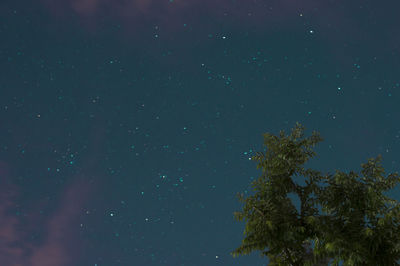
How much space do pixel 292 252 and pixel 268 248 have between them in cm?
101

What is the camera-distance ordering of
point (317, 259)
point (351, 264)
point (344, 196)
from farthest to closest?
point (344, 196) < point (317, 259) < point (351, 264)

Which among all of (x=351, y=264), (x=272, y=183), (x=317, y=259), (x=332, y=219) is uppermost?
(x=272, y=183)

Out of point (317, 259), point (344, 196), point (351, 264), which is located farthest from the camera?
point (344, 196)

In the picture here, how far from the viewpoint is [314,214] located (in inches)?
744

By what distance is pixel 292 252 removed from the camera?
18.3m

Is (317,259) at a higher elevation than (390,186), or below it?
below

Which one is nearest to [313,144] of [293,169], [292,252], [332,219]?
[293,169]

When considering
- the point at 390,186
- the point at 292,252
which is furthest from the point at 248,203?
the point at 390,186

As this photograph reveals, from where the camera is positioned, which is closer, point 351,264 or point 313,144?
point 351,264

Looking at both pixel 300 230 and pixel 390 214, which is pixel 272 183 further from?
pixel 390 214

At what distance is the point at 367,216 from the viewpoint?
1842cm

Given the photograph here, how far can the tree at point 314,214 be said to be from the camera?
17.1 m

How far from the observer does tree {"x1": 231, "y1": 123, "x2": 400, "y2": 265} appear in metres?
17.1

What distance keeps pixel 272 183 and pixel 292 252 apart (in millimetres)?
2899
